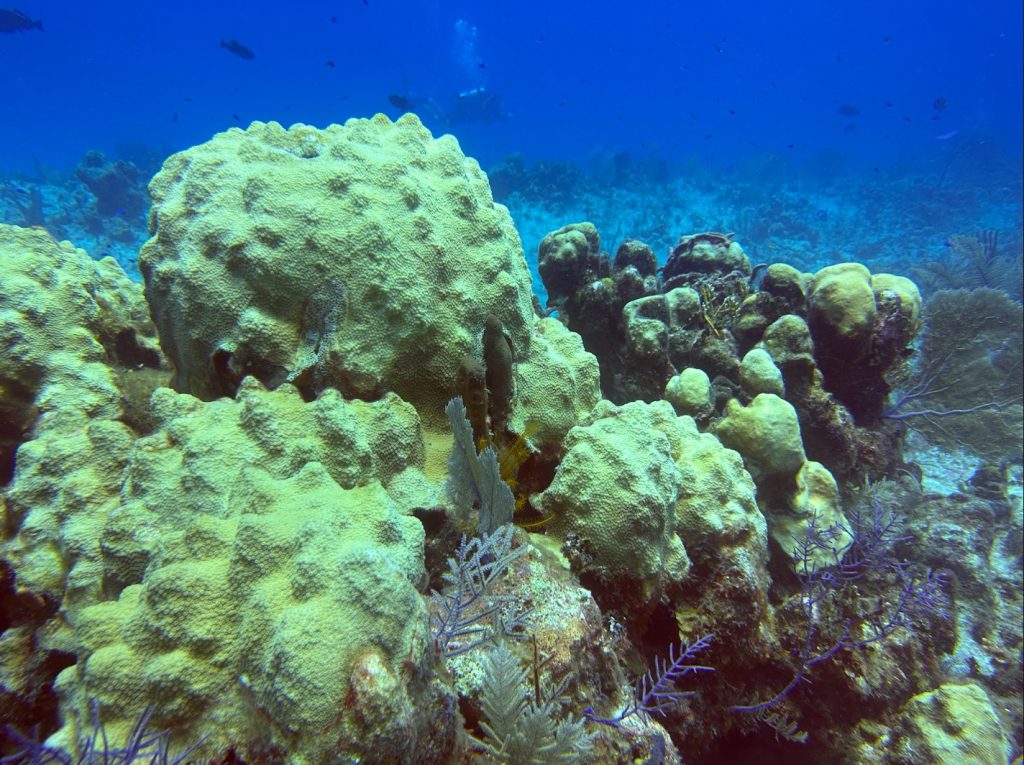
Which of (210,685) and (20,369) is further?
(20,369)

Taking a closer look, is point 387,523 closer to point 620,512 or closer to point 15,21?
point 620,512

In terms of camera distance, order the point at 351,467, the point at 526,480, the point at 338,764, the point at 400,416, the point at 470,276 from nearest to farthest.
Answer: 1. the point at 338,764
2. the point at 351,467
3. the point at 400,416
4. the point at 470,276
5. the point at 526,480

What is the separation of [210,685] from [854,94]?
11758 centimetres

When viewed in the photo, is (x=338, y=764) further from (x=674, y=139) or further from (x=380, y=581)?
(x=674, y=139)

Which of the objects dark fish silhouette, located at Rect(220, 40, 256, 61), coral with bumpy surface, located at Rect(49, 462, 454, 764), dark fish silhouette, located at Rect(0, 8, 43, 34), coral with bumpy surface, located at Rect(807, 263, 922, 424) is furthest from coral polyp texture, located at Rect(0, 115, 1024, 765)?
dark fish silhouette, located at Rect(0, 8, 43, 34)

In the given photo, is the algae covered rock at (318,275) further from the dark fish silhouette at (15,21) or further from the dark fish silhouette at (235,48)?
the dark fish silhouette at (15,21)

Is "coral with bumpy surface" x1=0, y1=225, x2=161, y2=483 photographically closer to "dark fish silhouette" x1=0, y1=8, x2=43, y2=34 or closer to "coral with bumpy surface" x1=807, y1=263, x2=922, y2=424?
"coral with bumpy surface" x1=807, y1=263, x2=922, y2=424

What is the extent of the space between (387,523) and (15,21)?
2825cm

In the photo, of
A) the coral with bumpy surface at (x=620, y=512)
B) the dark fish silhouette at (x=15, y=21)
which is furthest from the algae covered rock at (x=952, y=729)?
the dark fish silhouette at (x=15, y=21)

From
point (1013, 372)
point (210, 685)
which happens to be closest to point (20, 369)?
point (210, 685)

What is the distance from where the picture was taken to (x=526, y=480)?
3.21 meters

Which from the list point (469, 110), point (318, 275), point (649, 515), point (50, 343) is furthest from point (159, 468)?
point (469, 110)

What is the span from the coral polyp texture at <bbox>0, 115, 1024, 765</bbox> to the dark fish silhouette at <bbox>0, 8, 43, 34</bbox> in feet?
78.5

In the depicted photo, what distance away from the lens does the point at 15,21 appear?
61.2 ft
